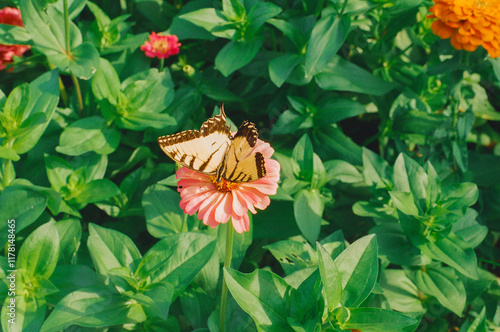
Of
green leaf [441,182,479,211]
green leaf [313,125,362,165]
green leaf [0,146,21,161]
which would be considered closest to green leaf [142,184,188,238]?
green leaf [0,146,21,161]

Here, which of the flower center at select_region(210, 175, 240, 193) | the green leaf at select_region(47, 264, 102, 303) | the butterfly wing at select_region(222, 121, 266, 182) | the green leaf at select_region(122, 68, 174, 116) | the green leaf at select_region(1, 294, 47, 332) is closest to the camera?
the butterfly wing at select_region(222, 121, 266, 182)

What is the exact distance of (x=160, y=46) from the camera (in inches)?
64.1

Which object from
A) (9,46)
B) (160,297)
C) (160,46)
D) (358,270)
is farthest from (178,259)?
(9,46)

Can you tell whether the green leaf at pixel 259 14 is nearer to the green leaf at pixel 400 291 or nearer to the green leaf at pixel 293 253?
the green leaf at pixel 293 253

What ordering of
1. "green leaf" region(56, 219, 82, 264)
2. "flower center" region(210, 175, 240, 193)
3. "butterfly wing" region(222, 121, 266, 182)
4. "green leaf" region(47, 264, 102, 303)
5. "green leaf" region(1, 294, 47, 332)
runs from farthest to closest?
"green leaf" region(56, 219, 82, 264) < "green leaf" region(47, 264, 102, 303) < "green leaf" region(1, 294, 47, 332) < "flower center" region(210, 175, 240, 193) < "butterfly wing" region(222, 121, 266, 182)

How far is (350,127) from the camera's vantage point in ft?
7.22

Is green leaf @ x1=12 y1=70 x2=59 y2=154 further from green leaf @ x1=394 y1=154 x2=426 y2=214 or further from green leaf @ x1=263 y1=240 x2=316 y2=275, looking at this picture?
green leaf @ x1=394 y1=154 x2=426 y2=214

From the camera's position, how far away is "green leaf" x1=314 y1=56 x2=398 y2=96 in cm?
169

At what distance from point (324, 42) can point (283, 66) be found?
0.17m

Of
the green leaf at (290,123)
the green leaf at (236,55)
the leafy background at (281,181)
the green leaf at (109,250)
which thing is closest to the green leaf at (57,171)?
the leafy background at (281,181)

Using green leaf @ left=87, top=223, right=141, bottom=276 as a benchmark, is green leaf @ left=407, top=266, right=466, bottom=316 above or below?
below

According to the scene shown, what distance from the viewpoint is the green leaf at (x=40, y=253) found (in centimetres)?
122

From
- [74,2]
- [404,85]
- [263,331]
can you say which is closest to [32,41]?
[74,2]

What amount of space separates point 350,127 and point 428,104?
17.8 inches
